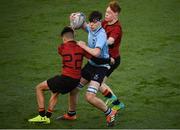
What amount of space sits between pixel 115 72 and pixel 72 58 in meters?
3.10

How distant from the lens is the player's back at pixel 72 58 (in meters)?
7.58

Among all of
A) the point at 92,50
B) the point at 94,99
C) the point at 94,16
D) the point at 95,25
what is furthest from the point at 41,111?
the point at 94,16

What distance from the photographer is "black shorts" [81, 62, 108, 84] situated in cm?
776

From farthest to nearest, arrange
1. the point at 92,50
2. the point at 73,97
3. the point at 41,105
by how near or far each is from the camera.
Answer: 1. the point at 73,97
2. the point at 41,105
3. the point at 92,50

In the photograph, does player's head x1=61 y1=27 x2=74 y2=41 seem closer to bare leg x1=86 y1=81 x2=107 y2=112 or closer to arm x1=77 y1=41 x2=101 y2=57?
arm x1=77 y1=41 x2=101 y2=57

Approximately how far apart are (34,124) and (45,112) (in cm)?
29

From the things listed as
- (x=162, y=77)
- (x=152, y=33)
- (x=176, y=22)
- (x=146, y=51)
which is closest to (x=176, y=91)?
(x=162, y=77)

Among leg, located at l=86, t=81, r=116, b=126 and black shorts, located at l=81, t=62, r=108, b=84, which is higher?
black shorts, located at l=81, t=62, r=108, b=84

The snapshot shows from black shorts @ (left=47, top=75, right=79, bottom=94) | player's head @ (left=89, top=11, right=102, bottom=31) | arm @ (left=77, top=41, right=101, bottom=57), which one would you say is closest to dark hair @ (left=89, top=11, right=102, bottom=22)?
player's head @ (left=89, top=11, right=102, bottom=31)

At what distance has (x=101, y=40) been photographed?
753 centimetres

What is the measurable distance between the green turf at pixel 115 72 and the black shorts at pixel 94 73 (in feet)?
2.45

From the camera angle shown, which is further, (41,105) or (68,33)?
(41,105)

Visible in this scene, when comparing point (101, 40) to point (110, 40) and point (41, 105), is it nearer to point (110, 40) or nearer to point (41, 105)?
point (110, 40)

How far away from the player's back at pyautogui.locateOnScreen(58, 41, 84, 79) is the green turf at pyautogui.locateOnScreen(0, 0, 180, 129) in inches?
36.2
